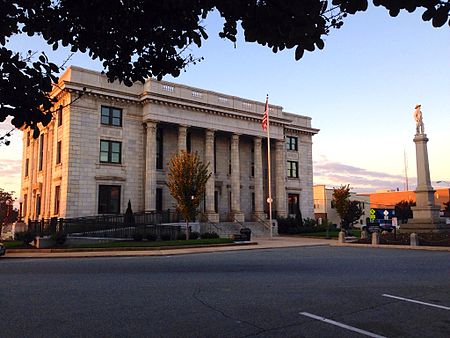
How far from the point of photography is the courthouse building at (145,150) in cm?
3544

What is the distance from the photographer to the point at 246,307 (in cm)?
795

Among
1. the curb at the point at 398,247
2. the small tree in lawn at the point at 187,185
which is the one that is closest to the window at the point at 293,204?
the small tree in lawn at the point at 187,185

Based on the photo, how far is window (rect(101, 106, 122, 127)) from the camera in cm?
3725

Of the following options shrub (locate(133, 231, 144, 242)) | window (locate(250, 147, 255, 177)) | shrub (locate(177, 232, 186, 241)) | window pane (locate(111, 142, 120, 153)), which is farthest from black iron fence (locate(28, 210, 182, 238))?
window (locate(250, 147, 255, 177))

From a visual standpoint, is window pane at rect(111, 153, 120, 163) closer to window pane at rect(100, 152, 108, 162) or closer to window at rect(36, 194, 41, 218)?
window pane at rect(100, 152, 108, 162)

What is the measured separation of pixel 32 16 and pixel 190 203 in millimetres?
25404

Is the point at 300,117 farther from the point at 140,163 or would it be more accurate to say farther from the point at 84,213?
the point at 84,213

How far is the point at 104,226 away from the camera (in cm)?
3152

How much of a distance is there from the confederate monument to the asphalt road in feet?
62.0

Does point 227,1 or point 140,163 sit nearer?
point 227,1

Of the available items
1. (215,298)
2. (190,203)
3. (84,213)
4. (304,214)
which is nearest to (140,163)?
(84,213)

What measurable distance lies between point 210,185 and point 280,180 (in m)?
10.3

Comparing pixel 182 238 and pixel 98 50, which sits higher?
pixel 98 50

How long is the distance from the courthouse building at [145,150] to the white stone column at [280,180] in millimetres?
117
